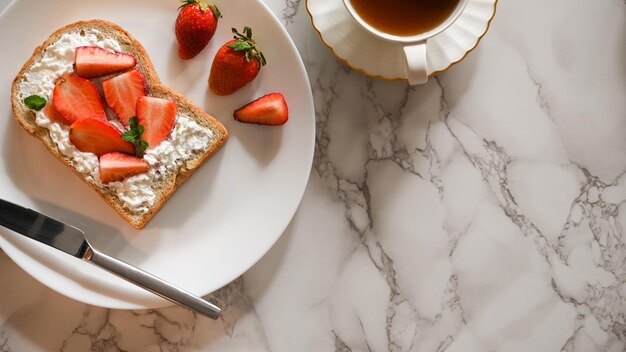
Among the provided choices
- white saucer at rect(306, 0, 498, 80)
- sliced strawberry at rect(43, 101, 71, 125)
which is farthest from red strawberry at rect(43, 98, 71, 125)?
white saucer at rect(306, 0, 498, 80)

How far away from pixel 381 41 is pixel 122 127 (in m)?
0.73

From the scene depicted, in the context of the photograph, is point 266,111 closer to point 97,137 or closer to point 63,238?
point 97,137

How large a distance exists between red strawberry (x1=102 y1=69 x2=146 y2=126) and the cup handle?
2.33ft

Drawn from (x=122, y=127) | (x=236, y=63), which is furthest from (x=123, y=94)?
(x=236, y=63)

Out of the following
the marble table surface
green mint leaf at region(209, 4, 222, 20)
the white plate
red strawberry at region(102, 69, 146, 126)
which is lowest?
the marble table surface

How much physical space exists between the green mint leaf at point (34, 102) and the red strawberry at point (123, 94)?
0.51 ft

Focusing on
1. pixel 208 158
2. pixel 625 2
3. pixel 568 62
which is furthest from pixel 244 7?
pixel 625 2

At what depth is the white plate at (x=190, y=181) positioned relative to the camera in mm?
1594

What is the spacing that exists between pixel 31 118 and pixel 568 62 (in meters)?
1.52

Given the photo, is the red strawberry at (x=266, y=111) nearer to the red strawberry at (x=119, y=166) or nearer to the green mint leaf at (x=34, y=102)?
the red strawberry at (x=119, y=166)

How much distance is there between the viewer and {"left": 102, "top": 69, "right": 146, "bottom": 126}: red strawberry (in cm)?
155

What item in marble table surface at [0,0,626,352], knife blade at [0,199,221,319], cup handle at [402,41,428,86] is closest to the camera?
cup handle at [402,41,428,86]

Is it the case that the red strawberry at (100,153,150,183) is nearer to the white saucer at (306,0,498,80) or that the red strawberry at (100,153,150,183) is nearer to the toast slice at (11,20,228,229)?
the toast slice at (11,20,228,229)

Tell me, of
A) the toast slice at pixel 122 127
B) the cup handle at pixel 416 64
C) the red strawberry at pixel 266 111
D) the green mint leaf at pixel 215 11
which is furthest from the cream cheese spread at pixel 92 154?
the cup handle at pixel 416 64
